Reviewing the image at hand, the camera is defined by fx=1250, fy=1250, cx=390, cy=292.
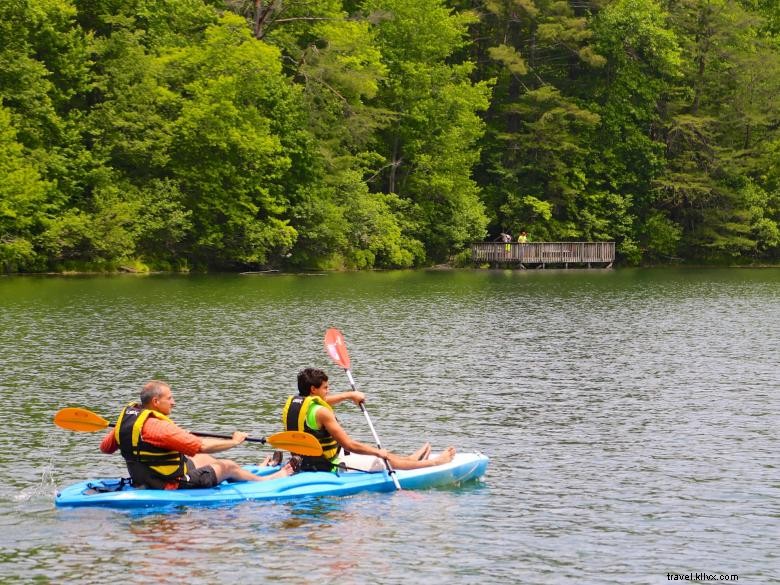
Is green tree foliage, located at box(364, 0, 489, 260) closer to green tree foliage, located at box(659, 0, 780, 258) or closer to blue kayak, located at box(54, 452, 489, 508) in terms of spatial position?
green tree foliage, located at box(659, 0, 780, 258)

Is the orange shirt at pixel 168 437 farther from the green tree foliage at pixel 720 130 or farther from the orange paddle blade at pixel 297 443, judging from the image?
the green tree foliage at pixel 720 130

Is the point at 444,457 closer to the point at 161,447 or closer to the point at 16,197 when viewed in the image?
the point at 161,447

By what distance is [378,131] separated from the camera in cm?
7200

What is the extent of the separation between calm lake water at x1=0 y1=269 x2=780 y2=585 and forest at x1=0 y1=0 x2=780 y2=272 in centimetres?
1438

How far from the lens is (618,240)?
76.8 meters

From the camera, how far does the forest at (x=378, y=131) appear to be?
55.6m

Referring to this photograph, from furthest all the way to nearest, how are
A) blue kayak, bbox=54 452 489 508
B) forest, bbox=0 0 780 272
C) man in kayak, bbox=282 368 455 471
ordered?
forest, bbox=0 0 780 272 → man in kayak, bbox=282 368 455 471 → blue kayak, bbox=54 452 489 508

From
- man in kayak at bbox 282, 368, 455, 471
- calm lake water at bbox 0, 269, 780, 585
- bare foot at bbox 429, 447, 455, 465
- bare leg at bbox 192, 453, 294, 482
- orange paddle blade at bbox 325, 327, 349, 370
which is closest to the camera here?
calm lake water at bbox 0, 269, 780, 585

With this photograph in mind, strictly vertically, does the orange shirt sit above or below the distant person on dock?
below

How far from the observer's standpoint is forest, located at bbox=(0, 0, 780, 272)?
5559cm

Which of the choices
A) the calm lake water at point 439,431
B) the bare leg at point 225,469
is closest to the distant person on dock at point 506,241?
the calm lake water at point 439,431

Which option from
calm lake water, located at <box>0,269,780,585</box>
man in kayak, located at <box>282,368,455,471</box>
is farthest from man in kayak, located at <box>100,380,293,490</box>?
man in kayak, located at <box>282,368,455,471</box>

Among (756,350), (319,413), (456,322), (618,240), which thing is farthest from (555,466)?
(618,240)

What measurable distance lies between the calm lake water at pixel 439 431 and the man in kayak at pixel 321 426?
0.58 metres
